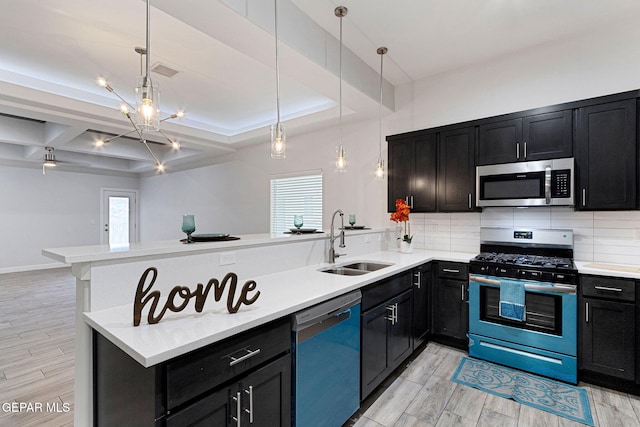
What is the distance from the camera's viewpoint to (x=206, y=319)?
56.3 inches

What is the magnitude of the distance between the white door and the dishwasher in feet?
32.2

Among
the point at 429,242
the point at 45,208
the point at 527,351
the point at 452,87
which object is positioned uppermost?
the point at 452,87

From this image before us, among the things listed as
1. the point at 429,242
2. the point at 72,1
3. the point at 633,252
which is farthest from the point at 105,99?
the point at 633,252

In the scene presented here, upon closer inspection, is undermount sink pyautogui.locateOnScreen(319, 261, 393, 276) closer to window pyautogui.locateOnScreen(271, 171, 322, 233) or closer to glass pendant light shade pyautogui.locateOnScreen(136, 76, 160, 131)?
glass pendant light shade pyautogui.locateOnScreen(136, 76, 160, 131)

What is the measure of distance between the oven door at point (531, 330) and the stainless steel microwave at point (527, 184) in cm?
80

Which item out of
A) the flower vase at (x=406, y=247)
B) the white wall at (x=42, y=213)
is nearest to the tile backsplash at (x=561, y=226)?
the flower vase at (x=406, y=247)

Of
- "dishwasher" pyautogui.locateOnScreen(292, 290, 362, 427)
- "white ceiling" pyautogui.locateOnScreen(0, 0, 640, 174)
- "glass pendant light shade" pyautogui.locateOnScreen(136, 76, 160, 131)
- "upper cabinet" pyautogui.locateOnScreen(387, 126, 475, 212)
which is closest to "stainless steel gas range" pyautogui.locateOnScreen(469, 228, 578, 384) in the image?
"upper cabinet" pyautogui.locateOnScreen(387, 126, 475, 212)

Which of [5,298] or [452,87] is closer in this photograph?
[452,87]

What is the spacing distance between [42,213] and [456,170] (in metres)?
9.91

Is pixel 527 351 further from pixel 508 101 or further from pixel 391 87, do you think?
pixel 391 87

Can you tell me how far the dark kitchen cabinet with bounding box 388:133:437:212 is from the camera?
3.64 meters

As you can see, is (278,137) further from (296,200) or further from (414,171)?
(296,200)

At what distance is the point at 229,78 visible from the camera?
3.86 meters

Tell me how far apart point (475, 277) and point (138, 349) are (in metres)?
2.85
